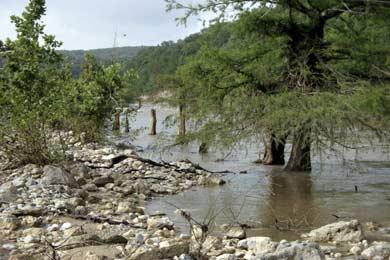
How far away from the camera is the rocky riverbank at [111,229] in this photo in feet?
18.5

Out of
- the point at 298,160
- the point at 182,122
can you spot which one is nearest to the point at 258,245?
the point at 298,160

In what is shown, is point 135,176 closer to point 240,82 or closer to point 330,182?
point 240,82

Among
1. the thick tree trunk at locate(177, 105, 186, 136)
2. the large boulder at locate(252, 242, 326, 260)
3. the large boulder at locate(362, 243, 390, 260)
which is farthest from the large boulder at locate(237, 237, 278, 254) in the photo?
the thick tree trunk at locate(177, 105, 186, 136)

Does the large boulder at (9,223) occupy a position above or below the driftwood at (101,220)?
above

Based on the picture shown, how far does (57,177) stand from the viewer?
10.5 meters

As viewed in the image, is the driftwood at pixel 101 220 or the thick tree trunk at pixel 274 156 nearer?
the driftwood at pixel 101 220

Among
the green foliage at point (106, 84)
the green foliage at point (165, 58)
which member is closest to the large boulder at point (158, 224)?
the green foliage at point (165, 58)

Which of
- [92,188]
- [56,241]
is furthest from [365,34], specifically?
[56,241]

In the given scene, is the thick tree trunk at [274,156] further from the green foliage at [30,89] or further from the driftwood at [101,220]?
the driftwood at [101,220]

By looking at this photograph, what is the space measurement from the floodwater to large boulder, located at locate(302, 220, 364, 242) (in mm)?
343

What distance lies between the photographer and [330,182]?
44.9 ft

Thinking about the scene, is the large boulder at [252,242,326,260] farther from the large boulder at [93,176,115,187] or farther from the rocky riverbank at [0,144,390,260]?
the large boulder at [93,176,115,187]

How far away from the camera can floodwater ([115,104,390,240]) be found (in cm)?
877

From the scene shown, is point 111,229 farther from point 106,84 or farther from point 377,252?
point 106,84
